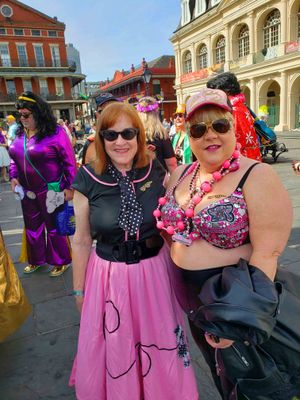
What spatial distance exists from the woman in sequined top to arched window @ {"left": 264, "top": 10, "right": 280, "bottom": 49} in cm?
2519

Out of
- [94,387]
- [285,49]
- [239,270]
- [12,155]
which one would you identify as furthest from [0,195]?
[285,49]

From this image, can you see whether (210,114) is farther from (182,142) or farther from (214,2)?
(214,2)

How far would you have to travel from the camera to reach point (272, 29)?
72.7ft

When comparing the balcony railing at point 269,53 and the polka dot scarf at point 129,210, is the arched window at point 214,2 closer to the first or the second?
the balcony railing at point 269,53

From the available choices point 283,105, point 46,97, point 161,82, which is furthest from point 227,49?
point 46,97

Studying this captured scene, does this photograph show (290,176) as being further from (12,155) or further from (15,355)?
(15,355)

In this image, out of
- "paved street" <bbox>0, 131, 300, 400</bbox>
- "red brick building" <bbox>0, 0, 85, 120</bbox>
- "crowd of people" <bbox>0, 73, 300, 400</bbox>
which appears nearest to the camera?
"crowd of people" <bbox>0, 73, 300, 400</bbox>

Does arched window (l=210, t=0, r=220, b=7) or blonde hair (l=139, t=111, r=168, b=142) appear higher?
arched window (l=210, t=0, r=220, b=7)

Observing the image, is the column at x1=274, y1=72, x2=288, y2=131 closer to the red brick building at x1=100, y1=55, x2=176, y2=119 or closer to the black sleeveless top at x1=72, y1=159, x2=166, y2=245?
the red brick building at x1=100, y1=55, x2=176, y2=119

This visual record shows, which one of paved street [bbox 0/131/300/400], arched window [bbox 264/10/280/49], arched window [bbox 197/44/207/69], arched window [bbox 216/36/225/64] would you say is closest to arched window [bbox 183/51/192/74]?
arched window [bbox 197/44/207/69]

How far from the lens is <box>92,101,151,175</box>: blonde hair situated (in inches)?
64.9

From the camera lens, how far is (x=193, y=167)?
5.49 feet

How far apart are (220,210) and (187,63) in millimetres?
36545

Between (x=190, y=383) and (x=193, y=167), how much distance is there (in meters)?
1.33
